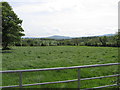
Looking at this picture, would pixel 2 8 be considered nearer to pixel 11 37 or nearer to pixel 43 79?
pixel 11 37

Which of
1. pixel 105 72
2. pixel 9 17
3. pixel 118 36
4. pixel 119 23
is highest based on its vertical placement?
pixel 9 17

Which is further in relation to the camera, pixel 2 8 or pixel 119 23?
pixel 2 8

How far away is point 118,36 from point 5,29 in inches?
889

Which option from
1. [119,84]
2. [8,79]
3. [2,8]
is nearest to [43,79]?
[8,79]

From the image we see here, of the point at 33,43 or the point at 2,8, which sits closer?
the point at 2,8

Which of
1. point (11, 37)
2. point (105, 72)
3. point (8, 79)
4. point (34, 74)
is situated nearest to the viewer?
point (8, 79)

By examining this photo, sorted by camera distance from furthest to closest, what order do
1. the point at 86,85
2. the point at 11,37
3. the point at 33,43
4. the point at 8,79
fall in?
1. the point at 33,43
2. the point at 11,37
3. the point at 8,79
4. the point at 86,85

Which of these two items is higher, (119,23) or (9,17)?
(9,17)

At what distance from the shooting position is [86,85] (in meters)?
6.43

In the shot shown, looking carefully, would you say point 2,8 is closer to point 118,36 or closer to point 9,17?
point 9,17

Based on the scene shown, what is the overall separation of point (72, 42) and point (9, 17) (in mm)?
38988

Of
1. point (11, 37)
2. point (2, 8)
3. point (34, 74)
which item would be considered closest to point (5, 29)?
point (11, 37)

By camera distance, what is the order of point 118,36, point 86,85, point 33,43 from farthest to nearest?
point 33,43 < point 118,36 < point 86,85

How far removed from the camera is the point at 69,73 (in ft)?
29.7
